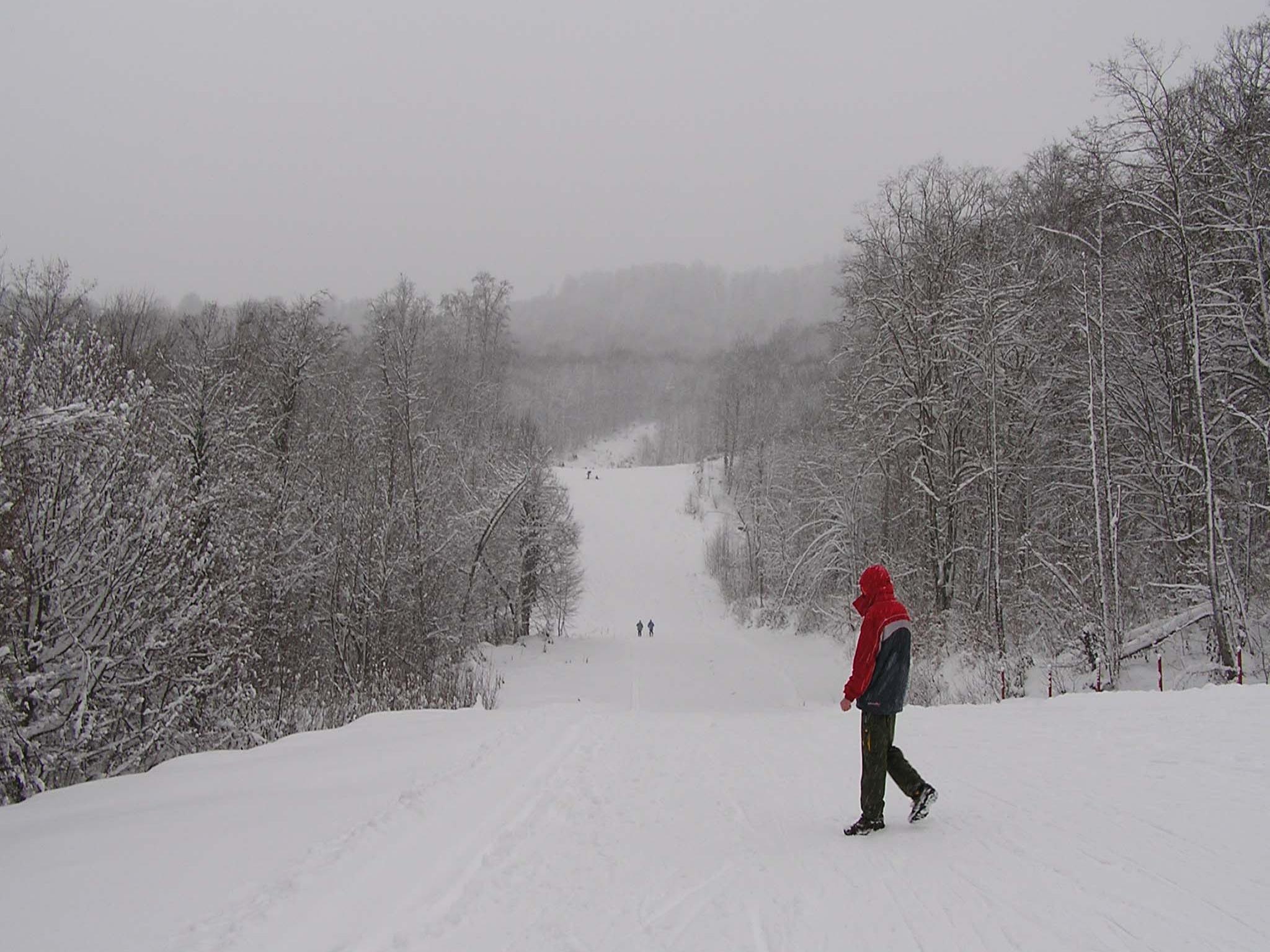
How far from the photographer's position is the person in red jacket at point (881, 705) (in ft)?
17.4

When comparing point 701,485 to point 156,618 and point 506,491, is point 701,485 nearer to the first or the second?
point 506,491

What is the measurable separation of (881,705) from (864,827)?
0.88 m

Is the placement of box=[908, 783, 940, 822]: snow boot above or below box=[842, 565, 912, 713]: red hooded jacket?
below

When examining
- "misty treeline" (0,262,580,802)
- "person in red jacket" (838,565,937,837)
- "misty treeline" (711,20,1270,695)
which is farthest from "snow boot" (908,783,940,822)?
"misty treeline" (711,20,1270,695)

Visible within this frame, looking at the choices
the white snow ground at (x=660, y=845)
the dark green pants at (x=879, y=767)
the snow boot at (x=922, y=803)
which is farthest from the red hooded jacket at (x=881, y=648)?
the white snow ground at (x=660, y=845)

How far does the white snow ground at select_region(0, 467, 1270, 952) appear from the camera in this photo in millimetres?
3615

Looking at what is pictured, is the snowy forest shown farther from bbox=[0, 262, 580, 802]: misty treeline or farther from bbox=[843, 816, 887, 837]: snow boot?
bbox=[843, 816, 887, 837]: snow boot

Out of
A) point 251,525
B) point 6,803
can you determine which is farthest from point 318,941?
point 251,525

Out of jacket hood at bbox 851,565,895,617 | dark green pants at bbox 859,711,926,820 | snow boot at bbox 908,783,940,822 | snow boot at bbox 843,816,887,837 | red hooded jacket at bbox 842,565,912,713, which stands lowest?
snow boot at bbox 843,816,887,837

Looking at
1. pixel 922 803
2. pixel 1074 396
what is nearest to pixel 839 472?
pixel 1074 396

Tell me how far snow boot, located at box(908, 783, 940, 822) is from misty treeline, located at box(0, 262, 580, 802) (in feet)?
28.2

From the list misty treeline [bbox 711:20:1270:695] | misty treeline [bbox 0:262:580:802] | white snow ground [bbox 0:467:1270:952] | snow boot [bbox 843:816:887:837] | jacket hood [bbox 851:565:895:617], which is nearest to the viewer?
white snow ground [bbox 0:467:1270:952]

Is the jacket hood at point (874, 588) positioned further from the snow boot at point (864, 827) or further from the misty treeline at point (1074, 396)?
the misty treeline at point (1074, 396)

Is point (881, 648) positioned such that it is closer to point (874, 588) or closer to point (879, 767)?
point (874, 588)
